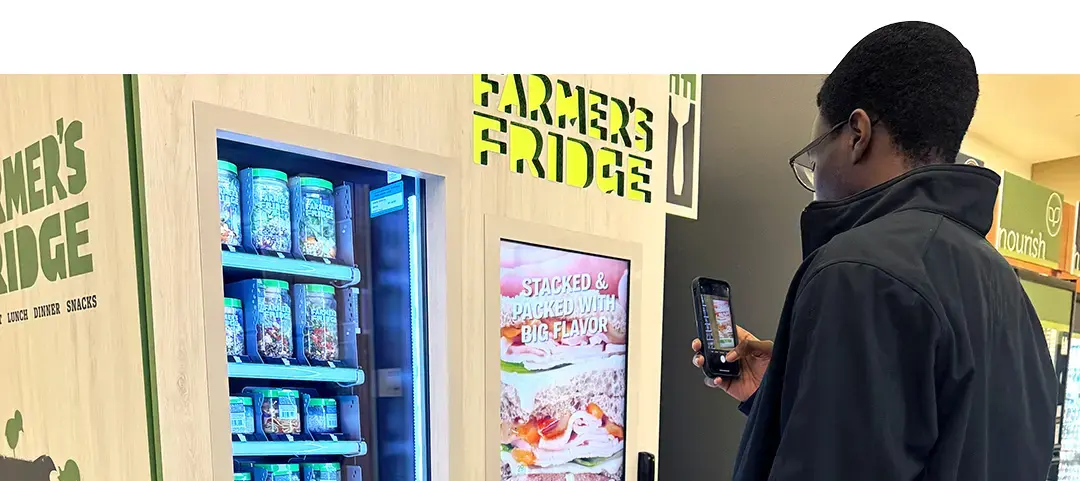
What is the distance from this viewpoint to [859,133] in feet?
3.73

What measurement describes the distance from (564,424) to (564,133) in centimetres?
88

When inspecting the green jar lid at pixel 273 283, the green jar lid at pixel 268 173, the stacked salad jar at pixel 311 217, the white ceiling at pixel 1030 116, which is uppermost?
the white ceiling at pixel 1030 116

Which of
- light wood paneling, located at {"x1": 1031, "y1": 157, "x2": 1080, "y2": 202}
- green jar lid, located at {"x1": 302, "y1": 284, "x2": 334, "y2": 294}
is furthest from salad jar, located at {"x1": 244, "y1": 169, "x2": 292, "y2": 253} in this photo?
light wood paneling, located at {"x1": 1031, "y1": 157, "x2": 1080, "y2": 202}

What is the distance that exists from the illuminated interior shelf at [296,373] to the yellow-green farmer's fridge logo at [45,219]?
0.32m

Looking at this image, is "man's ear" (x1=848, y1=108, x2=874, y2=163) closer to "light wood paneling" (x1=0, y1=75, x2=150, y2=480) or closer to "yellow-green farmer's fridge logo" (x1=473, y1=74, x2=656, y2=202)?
"yellow-green farmer's fridge logo" (x1=473, y1=74, x2=656, y2=202)

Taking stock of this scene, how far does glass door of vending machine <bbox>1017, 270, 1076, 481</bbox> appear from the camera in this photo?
11.6 ft

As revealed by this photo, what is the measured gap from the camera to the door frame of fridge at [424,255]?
1.42 meters

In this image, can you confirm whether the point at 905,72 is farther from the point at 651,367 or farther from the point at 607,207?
the point at 651,367

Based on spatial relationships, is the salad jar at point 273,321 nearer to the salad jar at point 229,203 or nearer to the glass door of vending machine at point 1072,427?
the salad jar at point 229,203

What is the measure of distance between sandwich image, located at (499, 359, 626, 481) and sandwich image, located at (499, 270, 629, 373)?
0.04 m

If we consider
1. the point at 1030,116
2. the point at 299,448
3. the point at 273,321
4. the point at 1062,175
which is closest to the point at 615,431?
the point at 299,448

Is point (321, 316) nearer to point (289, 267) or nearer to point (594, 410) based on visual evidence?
point (289, 267)

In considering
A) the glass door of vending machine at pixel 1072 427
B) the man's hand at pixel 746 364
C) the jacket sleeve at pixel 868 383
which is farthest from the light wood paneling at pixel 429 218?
the glass door of vending machine at pixel 1072 427

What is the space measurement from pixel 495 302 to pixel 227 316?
68 centimetres
